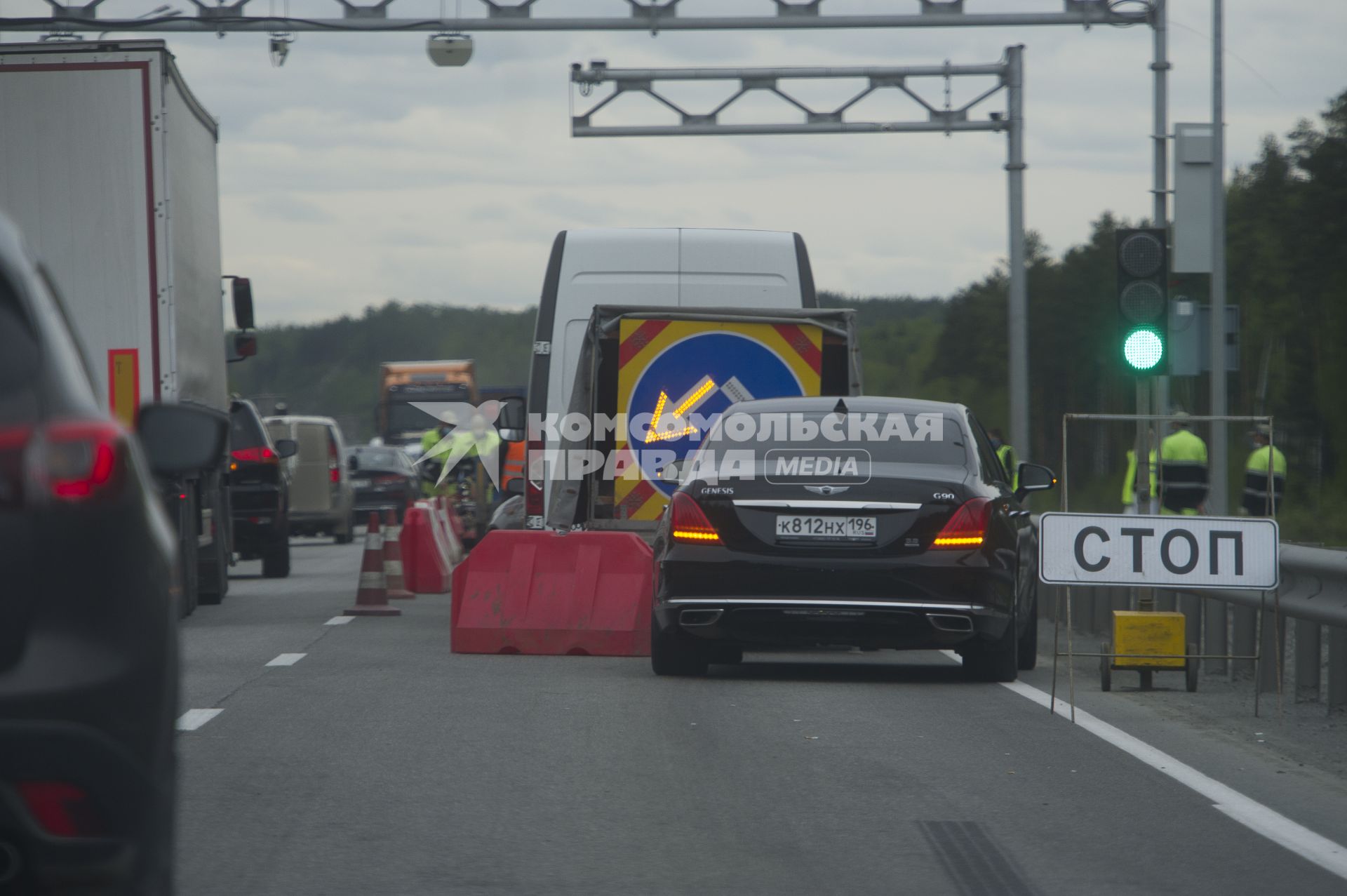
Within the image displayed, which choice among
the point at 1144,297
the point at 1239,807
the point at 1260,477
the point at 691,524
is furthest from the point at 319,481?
the point at 1239,807

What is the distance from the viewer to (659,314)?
46.1ft

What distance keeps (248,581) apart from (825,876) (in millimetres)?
17436

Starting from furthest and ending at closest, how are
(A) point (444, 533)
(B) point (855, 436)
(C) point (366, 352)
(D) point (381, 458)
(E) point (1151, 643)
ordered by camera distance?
(C) point (366, 352) < (D) point (381, 458) < (A) point (444, 533) < (B) point (855, 436) < (E) point (1151, 643)

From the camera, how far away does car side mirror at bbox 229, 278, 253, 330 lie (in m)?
→ 19.7

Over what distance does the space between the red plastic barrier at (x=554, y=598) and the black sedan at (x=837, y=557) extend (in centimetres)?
133

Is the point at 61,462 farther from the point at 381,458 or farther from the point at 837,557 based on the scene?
the point at 381,458

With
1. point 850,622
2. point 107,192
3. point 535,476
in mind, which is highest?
point 107,192

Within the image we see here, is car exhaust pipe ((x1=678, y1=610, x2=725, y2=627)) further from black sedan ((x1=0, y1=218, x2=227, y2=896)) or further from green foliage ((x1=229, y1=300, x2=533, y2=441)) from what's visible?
green foliage ((x1=229, y1=300, x2=533, y2=441))

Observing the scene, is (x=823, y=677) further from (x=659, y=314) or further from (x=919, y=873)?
(x=919, y=873)

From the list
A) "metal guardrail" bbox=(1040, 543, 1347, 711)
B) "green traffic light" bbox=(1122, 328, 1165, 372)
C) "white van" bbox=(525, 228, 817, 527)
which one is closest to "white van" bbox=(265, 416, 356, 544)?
"white van" bbox=(525, 228, 817, 527)

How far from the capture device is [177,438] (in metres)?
4.45

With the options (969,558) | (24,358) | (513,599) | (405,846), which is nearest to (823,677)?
(969,558)

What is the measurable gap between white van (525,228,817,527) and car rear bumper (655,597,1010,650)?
4139mm

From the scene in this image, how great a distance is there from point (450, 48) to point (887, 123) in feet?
24.0
